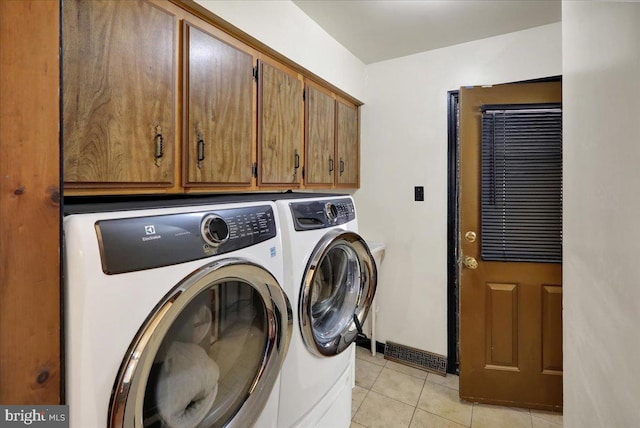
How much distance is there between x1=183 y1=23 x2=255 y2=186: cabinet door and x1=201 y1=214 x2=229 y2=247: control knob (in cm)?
46

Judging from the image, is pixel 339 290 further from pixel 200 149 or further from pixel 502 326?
pixel 502 326

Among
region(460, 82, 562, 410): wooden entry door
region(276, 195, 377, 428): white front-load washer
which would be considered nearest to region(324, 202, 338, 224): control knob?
region(276, 195, 377, 428): white front-load washer

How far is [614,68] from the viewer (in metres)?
0.71

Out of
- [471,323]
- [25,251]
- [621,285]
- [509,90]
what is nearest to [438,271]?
[471,323]

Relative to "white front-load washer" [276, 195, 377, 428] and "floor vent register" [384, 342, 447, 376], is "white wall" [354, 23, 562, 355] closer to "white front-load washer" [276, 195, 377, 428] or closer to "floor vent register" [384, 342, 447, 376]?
"floor vent register" [384, 342, 447, 376]

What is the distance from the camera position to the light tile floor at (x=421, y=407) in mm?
1895

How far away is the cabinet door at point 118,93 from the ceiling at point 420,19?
971 mm

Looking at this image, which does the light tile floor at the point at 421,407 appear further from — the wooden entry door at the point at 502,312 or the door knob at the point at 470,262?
the door knob at the point at 470,262

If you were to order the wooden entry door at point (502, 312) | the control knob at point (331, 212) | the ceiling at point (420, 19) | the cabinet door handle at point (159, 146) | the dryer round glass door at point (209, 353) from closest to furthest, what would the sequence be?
the dryer round glass door at point (209, 353) < the cabinet door handle at point (159, 146) < the control knob at point (331, 212) < the ceiling at point (420, 19) < the wooden entry door at point (502, 312)

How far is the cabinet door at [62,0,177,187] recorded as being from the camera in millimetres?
947

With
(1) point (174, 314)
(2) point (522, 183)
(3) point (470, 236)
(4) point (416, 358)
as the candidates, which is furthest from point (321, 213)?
(4) point (416, 358)

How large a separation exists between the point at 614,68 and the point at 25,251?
1133 millimetres

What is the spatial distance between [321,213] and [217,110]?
1.99 feet

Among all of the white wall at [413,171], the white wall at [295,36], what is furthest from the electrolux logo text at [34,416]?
the white wall at [413,171]
